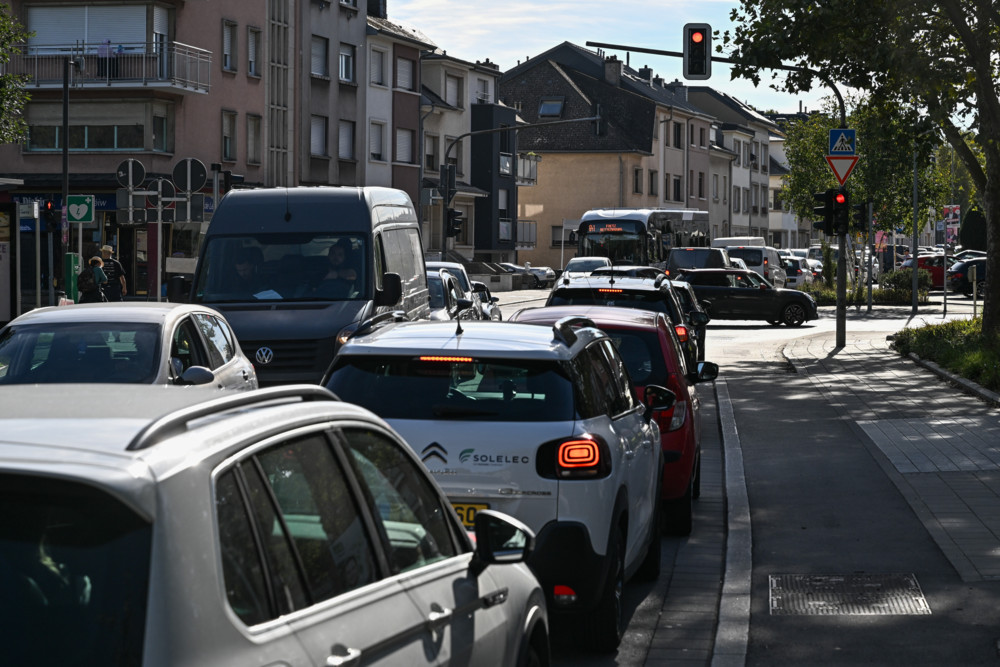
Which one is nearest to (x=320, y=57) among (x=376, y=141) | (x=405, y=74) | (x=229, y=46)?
(x=376, y=141)

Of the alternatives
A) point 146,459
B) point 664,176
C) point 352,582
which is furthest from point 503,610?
point 664,176

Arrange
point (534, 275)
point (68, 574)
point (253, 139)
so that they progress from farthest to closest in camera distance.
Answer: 1. point (534, 275)
2. point (253, 139)
3. point (68, 574)

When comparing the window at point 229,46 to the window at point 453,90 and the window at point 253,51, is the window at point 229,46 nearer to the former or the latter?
the window at point 253,51

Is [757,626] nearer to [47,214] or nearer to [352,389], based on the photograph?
[352,389]

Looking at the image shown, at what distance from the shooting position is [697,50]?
82.6ft

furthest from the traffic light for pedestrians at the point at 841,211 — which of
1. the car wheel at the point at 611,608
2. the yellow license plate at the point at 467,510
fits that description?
the yellow license plate at the point at 467,510

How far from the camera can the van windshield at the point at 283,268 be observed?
635 inches

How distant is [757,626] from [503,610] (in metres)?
3.55

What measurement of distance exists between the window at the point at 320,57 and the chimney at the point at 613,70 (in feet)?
130

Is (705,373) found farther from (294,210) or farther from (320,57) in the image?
(320,57)

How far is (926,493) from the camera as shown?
1144 cm

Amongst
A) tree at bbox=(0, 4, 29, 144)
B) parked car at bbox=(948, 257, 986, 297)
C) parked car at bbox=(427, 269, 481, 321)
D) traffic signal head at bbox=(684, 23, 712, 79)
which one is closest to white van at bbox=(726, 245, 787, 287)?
parked car at bbox=(948, 257, 986, 297)

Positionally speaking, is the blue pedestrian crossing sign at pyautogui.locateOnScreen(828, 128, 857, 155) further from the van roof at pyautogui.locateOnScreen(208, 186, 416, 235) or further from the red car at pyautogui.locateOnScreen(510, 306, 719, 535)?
the red car at pyautogui.locateOnScreen(510, 306, 719, 535)

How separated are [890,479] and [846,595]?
4.36 metres
